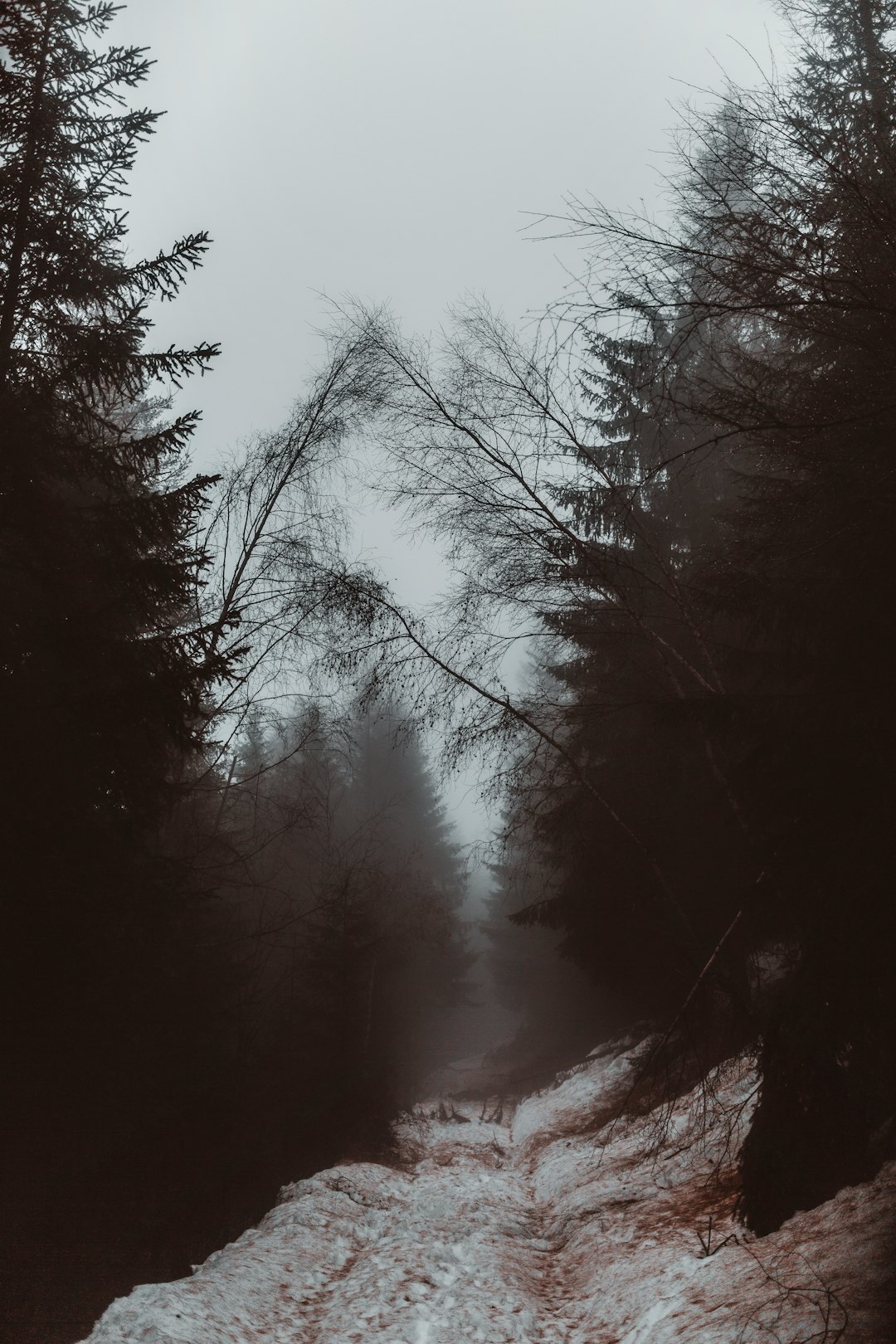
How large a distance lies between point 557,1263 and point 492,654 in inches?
224

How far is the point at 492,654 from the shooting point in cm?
700

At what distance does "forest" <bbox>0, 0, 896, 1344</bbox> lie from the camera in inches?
150

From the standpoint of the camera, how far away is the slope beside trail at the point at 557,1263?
4012 mm

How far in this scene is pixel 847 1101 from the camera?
4180mm

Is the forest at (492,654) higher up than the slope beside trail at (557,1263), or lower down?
higher up

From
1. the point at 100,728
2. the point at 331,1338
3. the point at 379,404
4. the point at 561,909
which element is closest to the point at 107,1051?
the point at 331,1338

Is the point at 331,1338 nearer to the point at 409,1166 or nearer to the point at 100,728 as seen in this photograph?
the point at 100,728

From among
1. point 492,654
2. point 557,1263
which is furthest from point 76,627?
point 557,1263

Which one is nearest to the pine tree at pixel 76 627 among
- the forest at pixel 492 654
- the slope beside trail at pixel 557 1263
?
the forest at pixel 492 654

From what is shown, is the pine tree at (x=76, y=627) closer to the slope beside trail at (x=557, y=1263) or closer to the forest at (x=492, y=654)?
the forest at (x=492, y=654)

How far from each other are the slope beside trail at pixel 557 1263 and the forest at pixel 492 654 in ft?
1.90

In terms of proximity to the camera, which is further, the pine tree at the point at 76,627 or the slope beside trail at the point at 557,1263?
the pine tree at the point at 76,627

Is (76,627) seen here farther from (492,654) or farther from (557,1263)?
(557,1263)

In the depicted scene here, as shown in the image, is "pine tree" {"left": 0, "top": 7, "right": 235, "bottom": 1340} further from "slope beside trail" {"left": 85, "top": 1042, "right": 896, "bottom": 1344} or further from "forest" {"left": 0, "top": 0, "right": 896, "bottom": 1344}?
"slope beside trail" {"left": 85, "top": 1042, "right": 896, "bottom": 1344}
